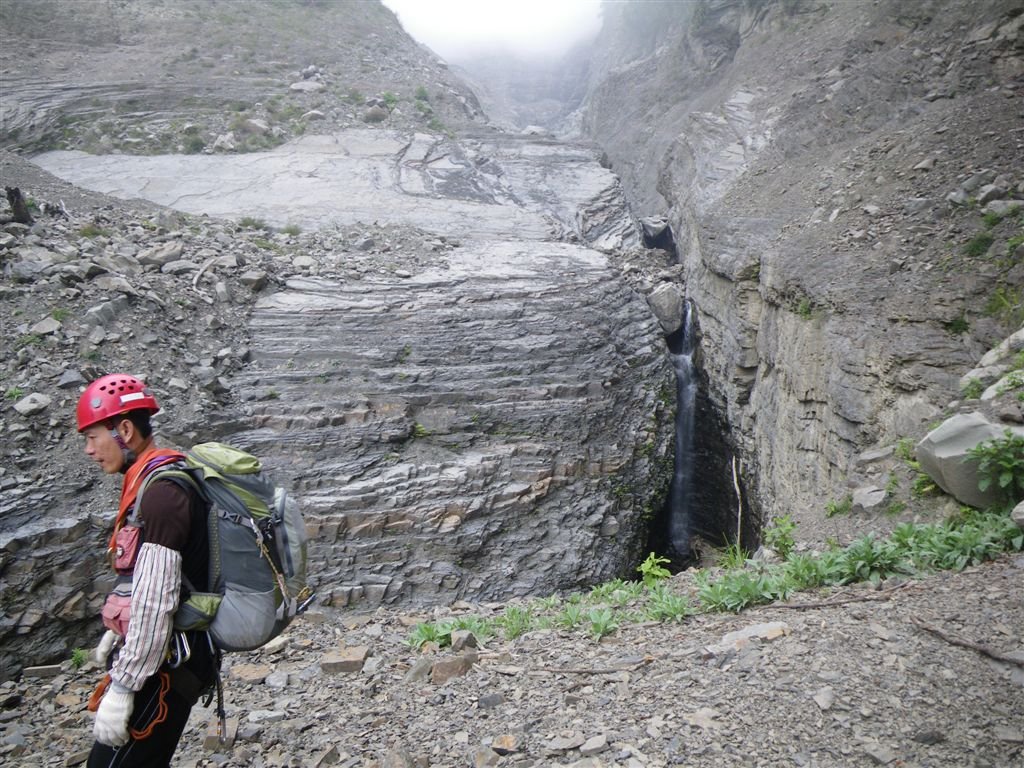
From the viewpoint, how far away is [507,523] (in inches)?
394

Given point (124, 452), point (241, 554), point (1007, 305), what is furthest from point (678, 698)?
point (1007, 305)

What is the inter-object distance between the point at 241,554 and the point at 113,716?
2.16ft

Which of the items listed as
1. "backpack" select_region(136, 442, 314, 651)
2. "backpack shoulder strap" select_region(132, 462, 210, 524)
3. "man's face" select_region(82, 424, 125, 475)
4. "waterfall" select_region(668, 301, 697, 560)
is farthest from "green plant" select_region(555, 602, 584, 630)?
"waterfall" select_region(668, 301, 697, 560)

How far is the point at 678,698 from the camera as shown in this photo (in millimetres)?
3303

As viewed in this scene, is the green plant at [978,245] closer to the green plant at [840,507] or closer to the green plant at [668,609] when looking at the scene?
the green plant at [840,507]

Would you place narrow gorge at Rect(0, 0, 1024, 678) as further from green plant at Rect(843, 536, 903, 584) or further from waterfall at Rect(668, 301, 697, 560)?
green plant at Rect(843, 536, 903, 584)

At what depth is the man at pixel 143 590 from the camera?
91.4 inches

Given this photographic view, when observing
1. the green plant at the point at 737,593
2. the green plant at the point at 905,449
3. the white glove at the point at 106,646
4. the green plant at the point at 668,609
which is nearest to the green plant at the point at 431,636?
the green plant at the point at 668,609

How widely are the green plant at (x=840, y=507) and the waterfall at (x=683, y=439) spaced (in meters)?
6.81

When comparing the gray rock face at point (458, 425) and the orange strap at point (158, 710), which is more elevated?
the orange strap at point (158, 710)

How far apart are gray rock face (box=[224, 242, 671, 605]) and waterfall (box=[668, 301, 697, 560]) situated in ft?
4.53

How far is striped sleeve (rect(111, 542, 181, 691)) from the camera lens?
7.55 feet

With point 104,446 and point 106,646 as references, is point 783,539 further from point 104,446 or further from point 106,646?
point 104,446

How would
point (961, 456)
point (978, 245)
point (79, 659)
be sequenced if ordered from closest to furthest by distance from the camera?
1. point (961, 456)
2. point (79, 659)
3. point (978, 245)
